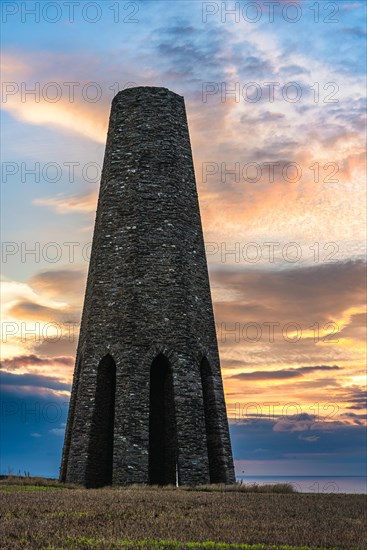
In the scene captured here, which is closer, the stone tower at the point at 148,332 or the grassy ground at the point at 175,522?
the grassy ground at the point at 175,522

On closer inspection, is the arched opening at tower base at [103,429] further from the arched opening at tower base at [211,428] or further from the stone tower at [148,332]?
the arched opening at tower base at [211,428]

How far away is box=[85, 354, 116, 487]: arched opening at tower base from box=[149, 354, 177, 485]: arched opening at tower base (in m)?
1.84

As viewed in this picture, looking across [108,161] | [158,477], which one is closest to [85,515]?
[158,477]

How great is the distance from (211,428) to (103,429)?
4856 millimetres

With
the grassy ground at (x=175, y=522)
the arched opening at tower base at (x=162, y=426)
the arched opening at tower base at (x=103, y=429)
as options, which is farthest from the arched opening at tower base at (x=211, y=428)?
the grassy ground at (x=175, y=522)

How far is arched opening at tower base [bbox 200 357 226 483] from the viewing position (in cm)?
3139

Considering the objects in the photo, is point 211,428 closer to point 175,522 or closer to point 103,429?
point 103,429

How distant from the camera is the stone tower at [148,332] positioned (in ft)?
98.2

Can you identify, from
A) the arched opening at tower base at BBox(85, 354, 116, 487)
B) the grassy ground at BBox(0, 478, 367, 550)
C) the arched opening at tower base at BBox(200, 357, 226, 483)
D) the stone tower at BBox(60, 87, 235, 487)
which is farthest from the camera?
the arched opening at tower base at BBox(200, 357, 226, 483)

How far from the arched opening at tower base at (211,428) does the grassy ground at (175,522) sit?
8741mm

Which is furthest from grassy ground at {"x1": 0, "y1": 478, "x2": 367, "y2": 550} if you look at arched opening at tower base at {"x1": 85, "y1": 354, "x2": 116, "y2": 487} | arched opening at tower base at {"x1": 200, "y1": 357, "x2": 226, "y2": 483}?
arched opening at tower base at {"x1": 200, "y1": 357, "x2": 226, "y2": 483}

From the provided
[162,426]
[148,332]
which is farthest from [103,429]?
[148,332]

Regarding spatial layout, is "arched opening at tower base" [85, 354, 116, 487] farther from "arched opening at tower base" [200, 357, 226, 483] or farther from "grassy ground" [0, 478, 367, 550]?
"grassy ground" [0, 478, 367, 550]

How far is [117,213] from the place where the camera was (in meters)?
33.0
